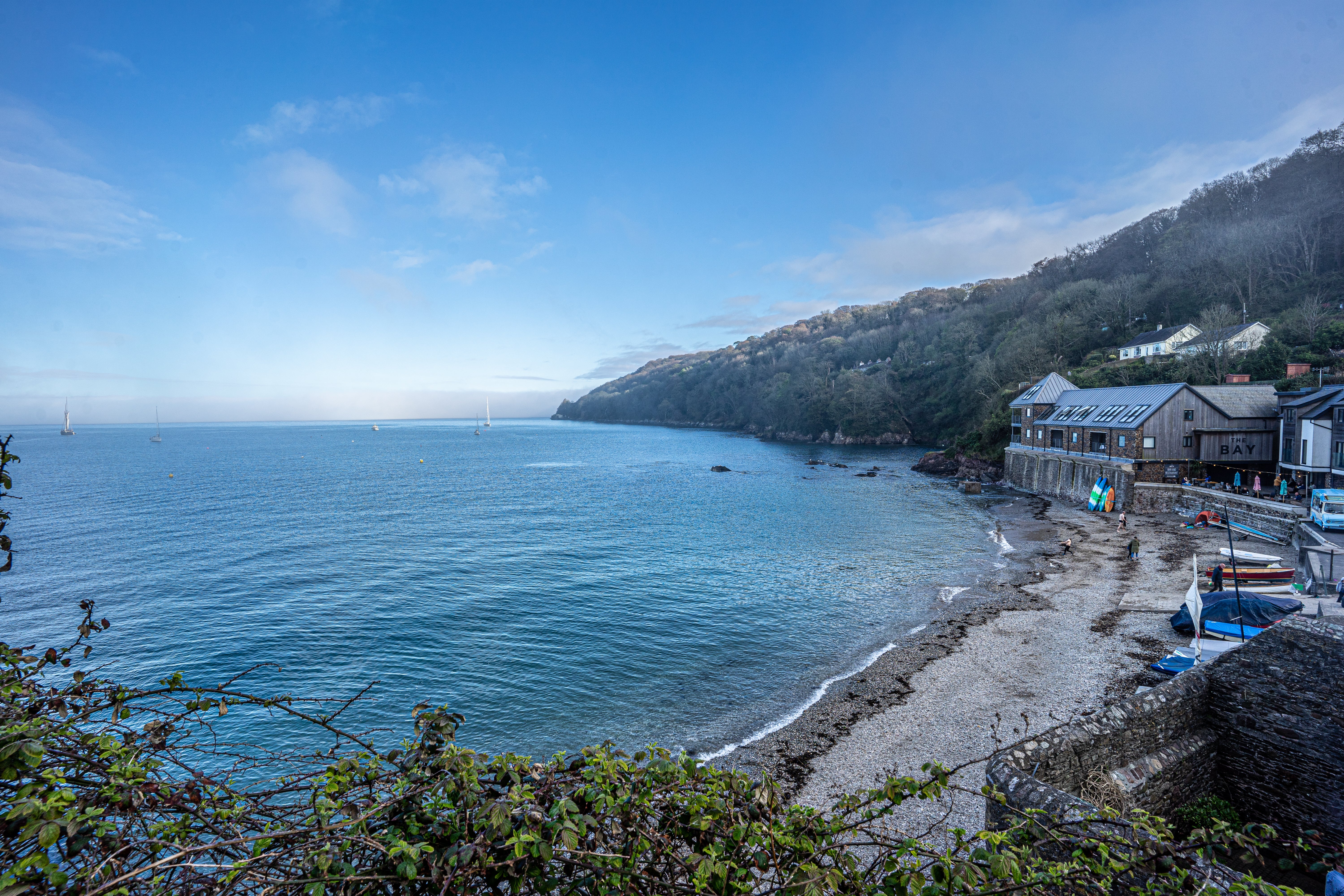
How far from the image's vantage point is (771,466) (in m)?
86.2

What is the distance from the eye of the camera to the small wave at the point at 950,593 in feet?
92.5

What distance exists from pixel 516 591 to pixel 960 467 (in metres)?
59.2

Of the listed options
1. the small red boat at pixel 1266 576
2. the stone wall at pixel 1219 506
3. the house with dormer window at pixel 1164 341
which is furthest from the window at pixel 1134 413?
the house with dormer window at pixel 1164 341

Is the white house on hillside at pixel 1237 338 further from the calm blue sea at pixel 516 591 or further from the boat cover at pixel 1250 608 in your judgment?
the boat cover at pixel 1250 608

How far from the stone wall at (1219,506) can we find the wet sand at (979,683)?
3.28 metres

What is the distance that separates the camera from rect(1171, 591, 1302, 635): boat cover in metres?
18.8

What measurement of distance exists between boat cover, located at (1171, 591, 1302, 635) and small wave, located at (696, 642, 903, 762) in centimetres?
1039

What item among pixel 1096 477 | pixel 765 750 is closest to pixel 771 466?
pixel 1096 477

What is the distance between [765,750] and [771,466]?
234 feet

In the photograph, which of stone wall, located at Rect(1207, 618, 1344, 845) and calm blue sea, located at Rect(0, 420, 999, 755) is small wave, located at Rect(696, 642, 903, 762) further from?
stone wall, located at Rect(1207, 618, 1344, 845)

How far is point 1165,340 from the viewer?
68.5 meters

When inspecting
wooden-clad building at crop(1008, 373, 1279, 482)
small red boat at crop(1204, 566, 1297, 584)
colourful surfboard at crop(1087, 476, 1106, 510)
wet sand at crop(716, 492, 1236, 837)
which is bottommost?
wet sand at crop(716, 492, 1236, 837)

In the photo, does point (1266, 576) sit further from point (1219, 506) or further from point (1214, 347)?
point (1214, 347)

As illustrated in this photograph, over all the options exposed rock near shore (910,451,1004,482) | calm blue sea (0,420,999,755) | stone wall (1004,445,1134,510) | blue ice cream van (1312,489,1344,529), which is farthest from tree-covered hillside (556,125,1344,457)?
blue ice cream van (1312,489,1344,529)
